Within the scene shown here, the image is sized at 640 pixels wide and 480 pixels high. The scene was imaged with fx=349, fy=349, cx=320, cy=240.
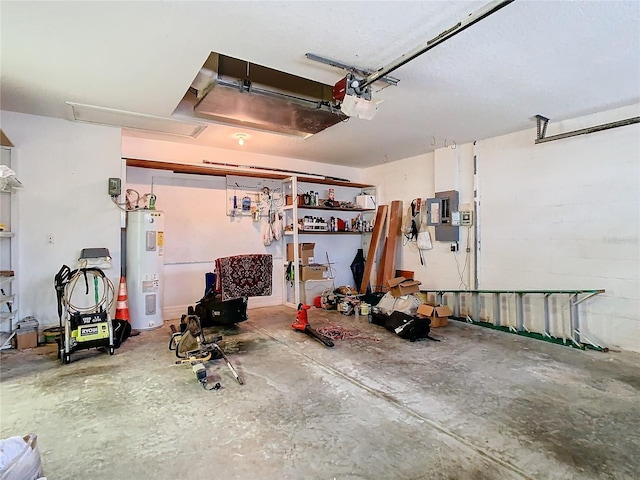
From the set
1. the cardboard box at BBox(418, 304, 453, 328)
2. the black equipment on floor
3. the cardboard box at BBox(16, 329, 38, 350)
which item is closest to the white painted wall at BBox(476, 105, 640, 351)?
the cardboard box at BBox(418, 304, 453, 328)

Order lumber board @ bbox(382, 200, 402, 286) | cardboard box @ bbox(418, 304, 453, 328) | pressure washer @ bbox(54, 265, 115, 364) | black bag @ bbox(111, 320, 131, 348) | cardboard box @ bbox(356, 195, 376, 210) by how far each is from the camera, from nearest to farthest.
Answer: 1. pressure washer @ bbox(54, 265, 115, 364)
2. black bag @ bbox(111, 320, 131, 348)
3. cardboard box @ bbox(418, 304, 453, 328)
4. lumber board @ bbox(382, 200, 402, 286)
5. cardboard box @ bbox(356, 195, 376, 210)

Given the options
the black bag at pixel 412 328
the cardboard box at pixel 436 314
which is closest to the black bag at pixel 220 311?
the black bag at pixel 412 328

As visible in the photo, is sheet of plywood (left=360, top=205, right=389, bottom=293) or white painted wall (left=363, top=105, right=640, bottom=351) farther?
sheet of plywood (left=360, top=205, right=389, bottom=293)

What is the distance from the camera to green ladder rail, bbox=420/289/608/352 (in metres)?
4.05

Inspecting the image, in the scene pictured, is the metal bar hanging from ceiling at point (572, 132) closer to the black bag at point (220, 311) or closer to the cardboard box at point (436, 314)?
the cardboard box at point (436, 314)

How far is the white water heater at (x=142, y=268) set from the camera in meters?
4.64

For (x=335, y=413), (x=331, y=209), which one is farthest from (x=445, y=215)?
(x=335, y=413)

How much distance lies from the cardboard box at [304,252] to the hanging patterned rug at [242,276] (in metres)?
2.10

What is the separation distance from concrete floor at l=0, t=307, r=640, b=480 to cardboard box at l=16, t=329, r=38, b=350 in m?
0.14

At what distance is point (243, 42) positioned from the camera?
8.54 feet

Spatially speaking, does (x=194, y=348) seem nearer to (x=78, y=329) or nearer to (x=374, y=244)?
(x=78, y=329)

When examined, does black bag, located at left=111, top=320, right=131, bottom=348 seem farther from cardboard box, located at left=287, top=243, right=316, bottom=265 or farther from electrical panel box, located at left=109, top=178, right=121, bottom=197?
cardboard box, located at left=287, top=243, right=316, bottom=265

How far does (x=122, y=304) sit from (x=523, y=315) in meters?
5.26

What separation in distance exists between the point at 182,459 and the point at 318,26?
283 cm
